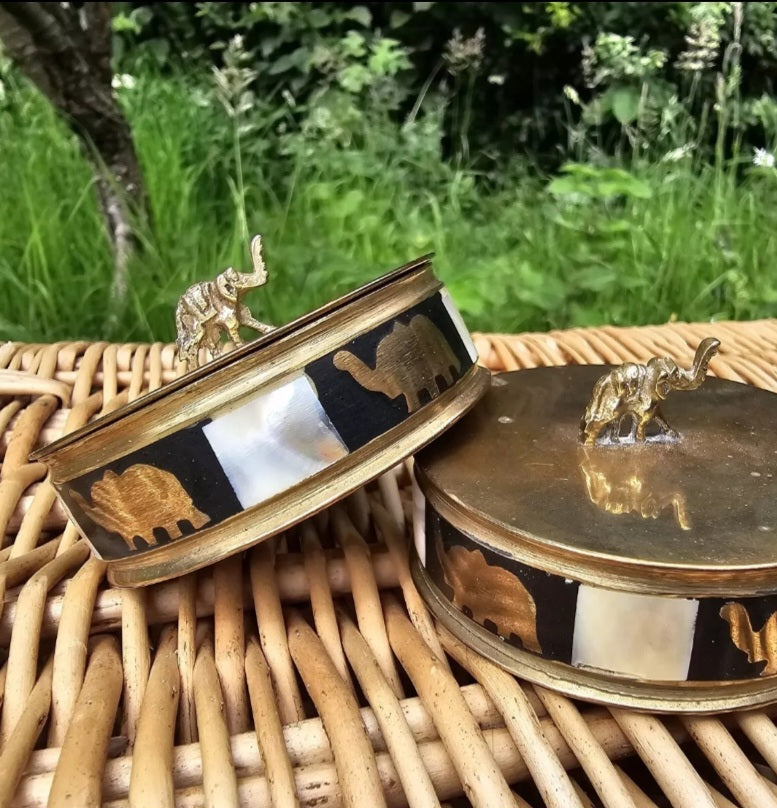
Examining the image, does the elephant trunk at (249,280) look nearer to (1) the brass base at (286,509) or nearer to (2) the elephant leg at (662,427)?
(1) the brass base at (286,509)

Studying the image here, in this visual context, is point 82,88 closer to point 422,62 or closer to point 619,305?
point 619,305

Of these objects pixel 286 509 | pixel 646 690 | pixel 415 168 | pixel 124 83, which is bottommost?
pixel 415 168

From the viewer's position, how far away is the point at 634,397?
55 centimetres

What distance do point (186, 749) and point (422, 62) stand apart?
2148 millimetres

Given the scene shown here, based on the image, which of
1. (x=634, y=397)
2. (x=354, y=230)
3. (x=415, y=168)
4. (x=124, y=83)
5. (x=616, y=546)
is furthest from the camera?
(x=415, y=168)

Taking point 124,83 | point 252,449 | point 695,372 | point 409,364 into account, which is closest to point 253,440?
point 252,449

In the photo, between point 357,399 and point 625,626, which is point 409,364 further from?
point 625,626

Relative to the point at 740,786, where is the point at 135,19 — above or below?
above

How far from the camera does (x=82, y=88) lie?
113cm

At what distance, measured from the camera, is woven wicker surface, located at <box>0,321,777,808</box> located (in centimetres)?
41

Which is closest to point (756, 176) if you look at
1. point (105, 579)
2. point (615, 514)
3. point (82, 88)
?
point (82, 88)

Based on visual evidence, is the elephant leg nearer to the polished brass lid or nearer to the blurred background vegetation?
the polished brass lid

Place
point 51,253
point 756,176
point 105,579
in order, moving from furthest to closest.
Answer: point 756,176 → point 51,253 → point 105,579

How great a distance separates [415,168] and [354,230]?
399 mm
